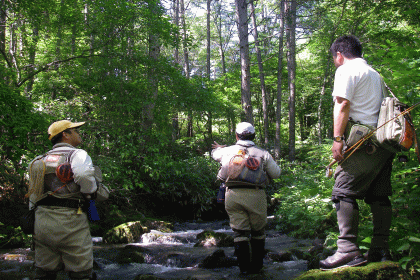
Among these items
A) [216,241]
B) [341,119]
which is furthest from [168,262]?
[341,119]

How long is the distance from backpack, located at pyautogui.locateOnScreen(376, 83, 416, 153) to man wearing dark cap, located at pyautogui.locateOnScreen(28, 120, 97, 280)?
2.55 metres

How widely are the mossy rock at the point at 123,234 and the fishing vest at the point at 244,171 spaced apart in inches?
201

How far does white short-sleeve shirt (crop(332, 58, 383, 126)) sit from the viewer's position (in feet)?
9.20

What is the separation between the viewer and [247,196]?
447cm

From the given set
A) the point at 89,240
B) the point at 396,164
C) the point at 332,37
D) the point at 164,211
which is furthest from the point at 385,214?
the point at 332,37

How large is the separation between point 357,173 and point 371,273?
0.78 m

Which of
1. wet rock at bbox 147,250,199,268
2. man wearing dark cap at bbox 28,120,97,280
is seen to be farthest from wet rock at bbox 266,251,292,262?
man wearing dark cap at bbox 28,120,97,280

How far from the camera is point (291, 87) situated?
20516 mm

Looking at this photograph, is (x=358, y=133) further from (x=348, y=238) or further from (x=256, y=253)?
(x=256, y=253)

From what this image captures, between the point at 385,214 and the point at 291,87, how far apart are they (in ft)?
60.7

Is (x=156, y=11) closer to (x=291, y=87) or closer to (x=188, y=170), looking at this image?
(x=188, y=170)

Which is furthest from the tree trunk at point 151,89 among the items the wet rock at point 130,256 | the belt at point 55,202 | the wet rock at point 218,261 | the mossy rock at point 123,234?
the belt at point 55,202

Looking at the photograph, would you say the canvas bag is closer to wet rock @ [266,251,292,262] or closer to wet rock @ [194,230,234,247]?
wet rock @ [266,251,292,262]

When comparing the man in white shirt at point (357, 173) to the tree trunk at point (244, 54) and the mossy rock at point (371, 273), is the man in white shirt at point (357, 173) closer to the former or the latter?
the mossy rock at point (371, 273)
